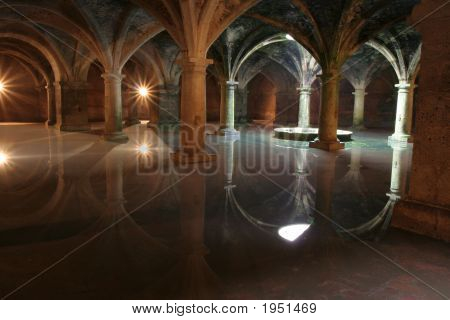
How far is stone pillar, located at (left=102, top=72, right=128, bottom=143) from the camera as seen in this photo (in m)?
12.8

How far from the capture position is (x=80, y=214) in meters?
4.50

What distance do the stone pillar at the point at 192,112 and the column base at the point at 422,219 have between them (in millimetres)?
5441

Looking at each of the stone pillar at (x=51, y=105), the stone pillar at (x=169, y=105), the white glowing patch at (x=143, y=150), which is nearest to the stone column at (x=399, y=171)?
the white glowing patch at (x=143, y=150)

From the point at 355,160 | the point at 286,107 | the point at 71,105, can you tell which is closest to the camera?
the point at 355,160

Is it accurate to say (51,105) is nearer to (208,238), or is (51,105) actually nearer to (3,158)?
(3,158)

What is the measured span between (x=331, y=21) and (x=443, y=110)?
7.87 m

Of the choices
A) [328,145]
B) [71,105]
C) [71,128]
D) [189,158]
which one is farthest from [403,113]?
[71,105]

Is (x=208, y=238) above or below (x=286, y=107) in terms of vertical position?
below

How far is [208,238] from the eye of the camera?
148 inches

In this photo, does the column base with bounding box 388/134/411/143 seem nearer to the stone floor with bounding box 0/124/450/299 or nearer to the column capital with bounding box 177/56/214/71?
the stone floor with bounding box 0/124/450/299

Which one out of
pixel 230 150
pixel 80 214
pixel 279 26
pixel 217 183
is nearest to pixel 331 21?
pixel 279 26

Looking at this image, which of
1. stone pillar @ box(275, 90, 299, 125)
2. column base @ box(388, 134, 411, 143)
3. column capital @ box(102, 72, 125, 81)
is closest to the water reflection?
column base @ box(388, 134, 411, 143)

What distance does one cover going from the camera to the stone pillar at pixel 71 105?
17219mm

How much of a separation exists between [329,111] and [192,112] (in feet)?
17.3
